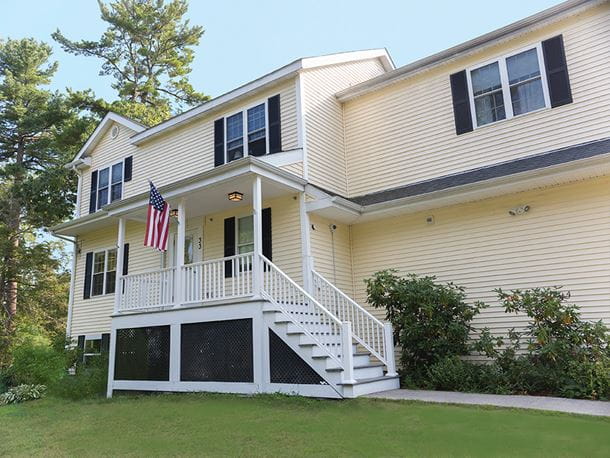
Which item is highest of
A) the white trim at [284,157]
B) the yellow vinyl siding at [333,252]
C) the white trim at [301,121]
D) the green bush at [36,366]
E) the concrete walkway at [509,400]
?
the white trim at [301,121]

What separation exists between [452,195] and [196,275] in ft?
17.3

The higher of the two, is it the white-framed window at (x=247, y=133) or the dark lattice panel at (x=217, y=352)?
the white-framed window at (x=247, y=133)

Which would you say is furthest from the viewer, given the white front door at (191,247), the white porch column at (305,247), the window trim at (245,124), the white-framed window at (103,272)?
the white-framed window at (103,272)

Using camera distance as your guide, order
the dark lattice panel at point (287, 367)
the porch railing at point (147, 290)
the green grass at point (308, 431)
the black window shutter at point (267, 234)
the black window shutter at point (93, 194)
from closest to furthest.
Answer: the green grass at point (308, 431), the dark lattice panel at point (287, 367), the porch railing at point (147, 290), the black window shutter at point (267, 234), the black window shutter at point (93, 194)

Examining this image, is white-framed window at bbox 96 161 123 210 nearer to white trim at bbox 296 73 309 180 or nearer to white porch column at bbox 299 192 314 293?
white trim at bbox 296 73 309 180

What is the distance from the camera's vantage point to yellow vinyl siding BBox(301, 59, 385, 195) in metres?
10.9

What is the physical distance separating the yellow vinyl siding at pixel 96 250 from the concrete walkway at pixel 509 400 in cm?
835

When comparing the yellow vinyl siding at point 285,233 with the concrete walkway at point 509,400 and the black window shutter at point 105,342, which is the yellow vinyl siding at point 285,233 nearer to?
the concrete walkway at point 509,400

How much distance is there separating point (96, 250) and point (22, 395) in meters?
5.29

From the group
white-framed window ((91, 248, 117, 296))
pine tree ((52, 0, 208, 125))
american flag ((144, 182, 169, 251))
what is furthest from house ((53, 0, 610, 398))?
pine tree ((52, 0, 208, 125))

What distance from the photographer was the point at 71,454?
504 cm

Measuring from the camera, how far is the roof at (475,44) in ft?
29.7

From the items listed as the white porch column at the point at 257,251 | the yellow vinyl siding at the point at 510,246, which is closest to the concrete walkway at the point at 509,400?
the yellow vinyl siding at the point at 510,246

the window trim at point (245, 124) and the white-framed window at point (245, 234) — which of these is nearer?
the white-framed window at point (245, 234)
